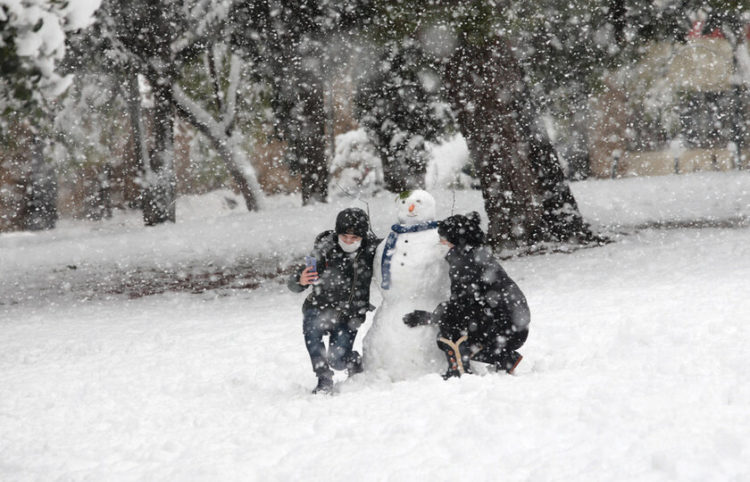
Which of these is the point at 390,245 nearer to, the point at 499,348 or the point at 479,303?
the point at 479,303

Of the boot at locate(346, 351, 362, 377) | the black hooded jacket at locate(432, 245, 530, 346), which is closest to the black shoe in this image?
the boot at locate(346, 351, 362, 377)

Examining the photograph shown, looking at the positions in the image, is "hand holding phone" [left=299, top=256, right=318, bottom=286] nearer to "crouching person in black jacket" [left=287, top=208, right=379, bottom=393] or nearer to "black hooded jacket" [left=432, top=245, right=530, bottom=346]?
"crouching person in black jacket" [left=287, top=208, right=379, bottom=393]

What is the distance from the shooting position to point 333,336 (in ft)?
16.8

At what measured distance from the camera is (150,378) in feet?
20.9

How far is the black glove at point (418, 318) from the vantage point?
15.3ft

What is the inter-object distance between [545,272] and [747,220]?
5121 mm

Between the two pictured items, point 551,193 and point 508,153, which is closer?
point 508,153

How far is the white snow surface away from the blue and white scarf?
2.06 ft

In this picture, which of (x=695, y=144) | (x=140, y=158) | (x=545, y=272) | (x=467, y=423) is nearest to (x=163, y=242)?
(x=140, y=158)

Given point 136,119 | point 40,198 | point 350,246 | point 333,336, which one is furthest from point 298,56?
point 40,198

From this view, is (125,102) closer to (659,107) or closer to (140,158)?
(140,158)

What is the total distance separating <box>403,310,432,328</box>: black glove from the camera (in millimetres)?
4668

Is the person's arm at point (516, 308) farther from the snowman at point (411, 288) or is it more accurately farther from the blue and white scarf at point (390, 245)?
the blue and white scarf at point (390, 245)

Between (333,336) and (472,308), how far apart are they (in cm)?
99
